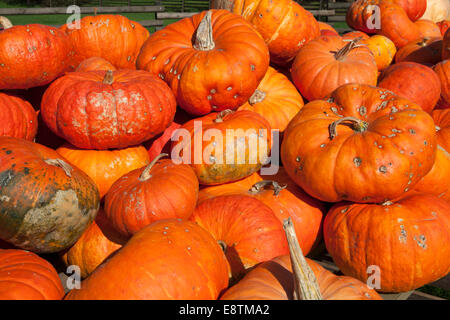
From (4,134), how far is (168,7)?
28.6m

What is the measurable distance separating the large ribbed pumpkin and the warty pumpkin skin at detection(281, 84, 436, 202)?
0.63m

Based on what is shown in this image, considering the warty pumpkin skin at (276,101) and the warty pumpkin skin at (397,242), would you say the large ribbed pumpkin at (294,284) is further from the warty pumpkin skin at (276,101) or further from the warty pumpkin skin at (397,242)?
the warty pumpkin skin at (276,101)

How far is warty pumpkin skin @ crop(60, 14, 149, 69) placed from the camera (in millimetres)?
3242

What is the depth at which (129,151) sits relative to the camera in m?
2.57

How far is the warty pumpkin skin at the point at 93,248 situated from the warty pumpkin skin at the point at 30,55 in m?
0.92

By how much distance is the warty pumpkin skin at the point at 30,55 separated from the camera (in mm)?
2170

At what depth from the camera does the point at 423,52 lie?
3.96 meters

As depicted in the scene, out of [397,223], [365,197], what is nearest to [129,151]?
[365,197]

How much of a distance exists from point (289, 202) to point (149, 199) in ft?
2.95

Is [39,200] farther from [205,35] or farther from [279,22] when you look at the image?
[279,22]

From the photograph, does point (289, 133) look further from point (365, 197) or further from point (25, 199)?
point (25, 199)

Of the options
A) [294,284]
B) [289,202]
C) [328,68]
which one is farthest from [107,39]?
[294,284]

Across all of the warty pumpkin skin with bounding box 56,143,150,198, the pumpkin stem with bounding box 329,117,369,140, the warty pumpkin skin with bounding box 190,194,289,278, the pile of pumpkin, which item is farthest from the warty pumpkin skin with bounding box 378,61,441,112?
the warty pumpkin skin with bounding box 56,143,150,198

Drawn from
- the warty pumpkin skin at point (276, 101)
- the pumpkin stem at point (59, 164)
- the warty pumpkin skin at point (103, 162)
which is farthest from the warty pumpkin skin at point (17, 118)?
the warty pumpkin skin at point (276, 101)
